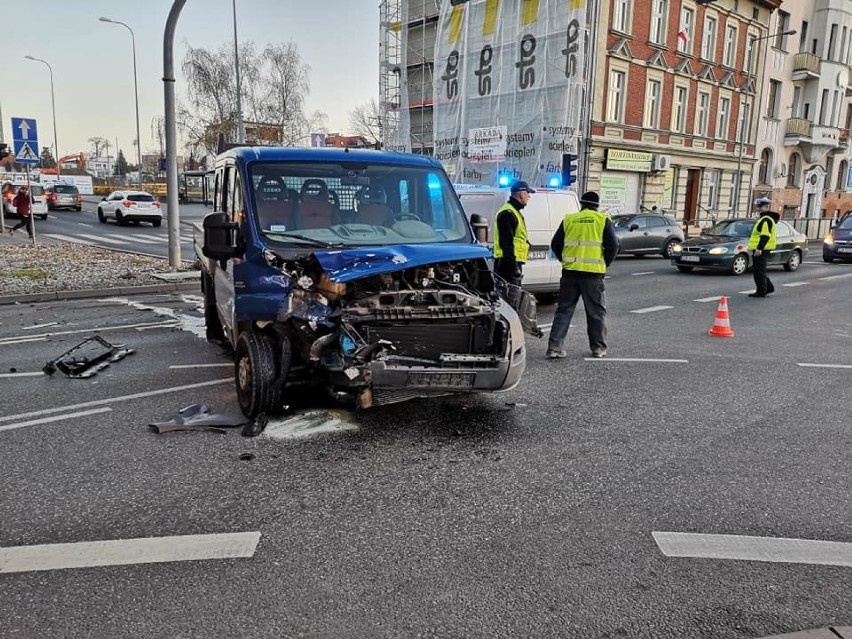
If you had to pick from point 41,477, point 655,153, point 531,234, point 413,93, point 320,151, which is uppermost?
point 413,93

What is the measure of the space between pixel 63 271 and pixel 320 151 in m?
9.97

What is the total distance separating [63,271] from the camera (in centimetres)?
1347

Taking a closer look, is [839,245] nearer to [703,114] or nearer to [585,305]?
[703,114]

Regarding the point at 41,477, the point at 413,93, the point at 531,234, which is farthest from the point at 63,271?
the point at 413,93

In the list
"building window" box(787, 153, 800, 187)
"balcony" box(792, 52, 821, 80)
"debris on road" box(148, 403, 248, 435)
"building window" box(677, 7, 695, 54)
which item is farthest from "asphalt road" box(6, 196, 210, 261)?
"building window" box(787, 153, 800, 187)

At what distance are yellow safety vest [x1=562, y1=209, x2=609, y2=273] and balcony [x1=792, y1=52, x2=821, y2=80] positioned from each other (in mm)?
40033

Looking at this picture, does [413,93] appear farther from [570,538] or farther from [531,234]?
[570,538]

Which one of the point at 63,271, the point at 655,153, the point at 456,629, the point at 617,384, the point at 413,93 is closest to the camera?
the point at 456,629

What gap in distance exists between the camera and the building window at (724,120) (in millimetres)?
34438

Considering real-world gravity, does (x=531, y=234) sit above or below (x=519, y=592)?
above

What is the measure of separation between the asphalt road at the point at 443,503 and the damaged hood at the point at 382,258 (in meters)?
1.19

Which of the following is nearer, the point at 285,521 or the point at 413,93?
the point at 285,521

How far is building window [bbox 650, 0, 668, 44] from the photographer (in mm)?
29031

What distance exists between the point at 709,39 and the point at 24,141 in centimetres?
3028
